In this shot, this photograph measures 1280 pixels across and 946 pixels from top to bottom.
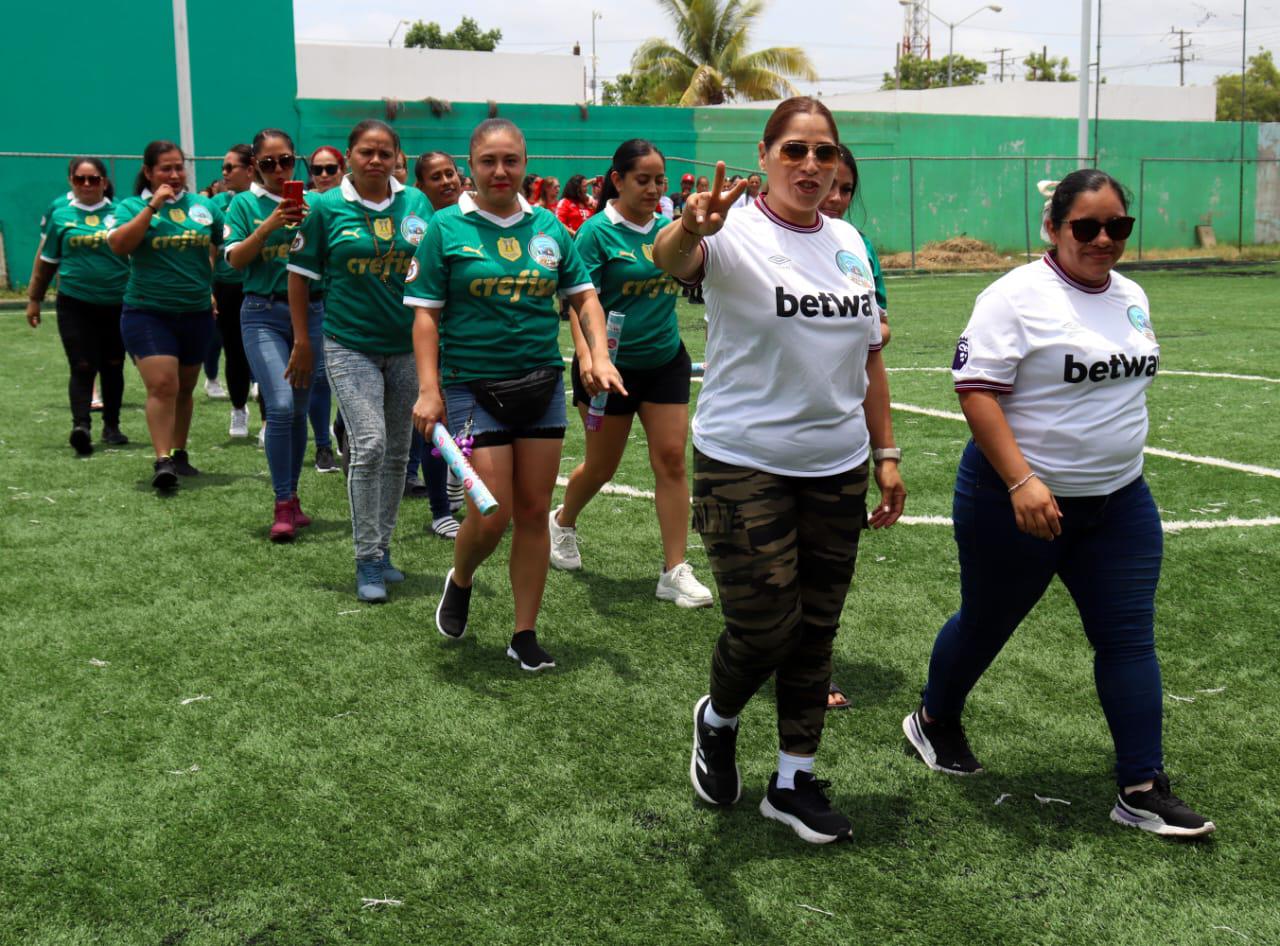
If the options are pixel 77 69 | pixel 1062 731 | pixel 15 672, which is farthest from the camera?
pixel 77 69

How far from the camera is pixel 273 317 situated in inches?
306

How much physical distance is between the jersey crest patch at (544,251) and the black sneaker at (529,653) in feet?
5.00

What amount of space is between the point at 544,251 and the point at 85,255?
591cm

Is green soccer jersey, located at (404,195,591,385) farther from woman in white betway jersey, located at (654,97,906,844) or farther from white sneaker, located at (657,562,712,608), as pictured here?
woman in white betway jersey, located at (654,97,906,844)

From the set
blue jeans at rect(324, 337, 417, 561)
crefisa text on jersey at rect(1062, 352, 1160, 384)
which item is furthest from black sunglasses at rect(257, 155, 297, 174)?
crefisa text on jersey at rect(1062, 352, 1160, 384)

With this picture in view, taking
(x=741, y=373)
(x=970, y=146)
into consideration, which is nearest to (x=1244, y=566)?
(x=741, y=373)

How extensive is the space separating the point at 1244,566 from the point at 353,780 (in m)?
4.56

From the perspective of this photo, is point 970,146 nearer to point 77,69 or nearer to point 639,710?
point 77,69

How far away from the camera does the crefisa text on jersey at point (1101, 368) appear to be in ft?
12.3

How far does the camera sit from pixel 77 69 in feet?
94.7

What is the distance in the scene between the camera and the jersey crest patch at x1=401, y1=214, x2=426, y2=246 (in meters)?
6.41

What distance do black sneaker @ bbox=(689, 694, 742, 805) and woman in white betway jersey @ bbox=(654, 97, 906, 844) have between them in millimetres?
199

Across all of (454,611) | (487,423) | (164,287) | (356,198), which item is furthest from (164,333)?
(487,423)

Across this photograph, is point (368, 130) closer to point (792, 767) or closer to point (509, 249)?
point (509, 249)
